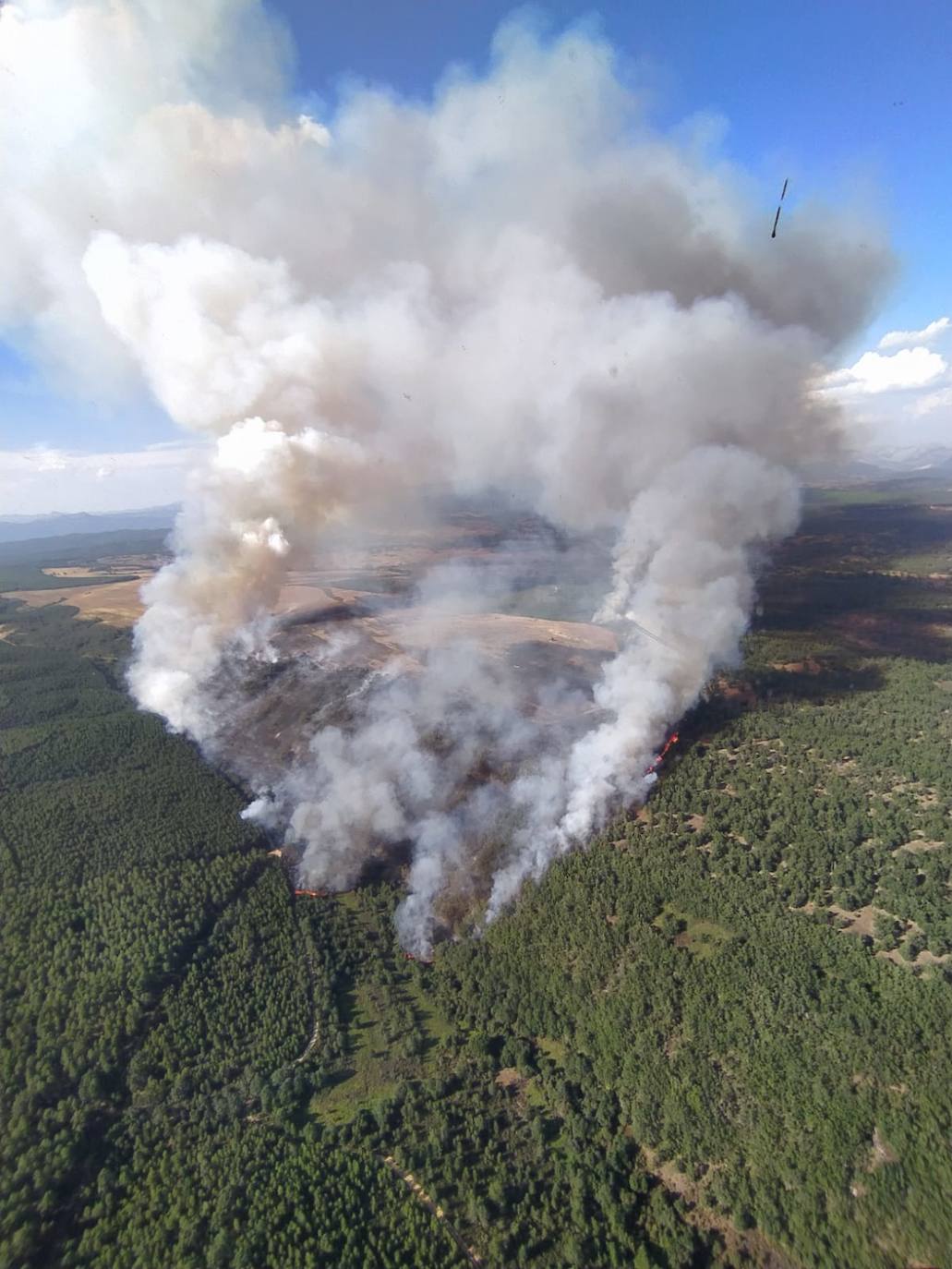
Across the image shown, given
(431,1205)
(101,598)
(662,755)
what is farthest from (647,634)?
(101,598)

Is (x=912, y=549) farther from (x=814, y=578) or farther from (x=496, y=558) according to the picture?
(x=496, y=558)

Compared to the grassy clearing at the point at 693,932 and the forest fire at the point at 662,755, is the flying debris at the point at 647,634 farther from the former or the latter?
the grassy clearing at the point at 693,932

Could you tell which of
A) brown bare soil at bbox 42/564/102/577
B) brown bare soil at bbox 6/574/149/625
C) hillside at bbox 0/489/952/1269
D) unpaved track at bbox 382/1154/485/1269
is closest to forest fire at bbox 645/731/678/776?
hillside at bbox 0/489/952/1269

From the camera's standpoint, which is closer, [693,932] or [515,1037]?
[515,1037]

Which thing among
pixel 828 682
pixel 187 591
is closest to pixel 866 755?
pixel 828 682

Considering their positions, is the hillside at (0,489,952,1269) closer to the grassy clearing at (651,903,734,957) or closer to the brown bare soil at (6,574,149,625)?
the grassy clearing at (651,903,734,957)

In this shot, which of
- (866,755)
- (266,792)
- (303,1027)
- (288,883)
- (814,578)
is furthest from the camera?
(814,578)

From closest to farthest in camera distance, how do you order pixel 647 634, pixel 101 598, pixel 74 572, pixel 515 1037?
1. pixel 515 1037
2. pixel 647 634
3. pixel 101 598
4. pixel 74 572

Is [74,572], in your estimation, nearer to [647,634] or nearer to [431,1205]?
[647,634]
